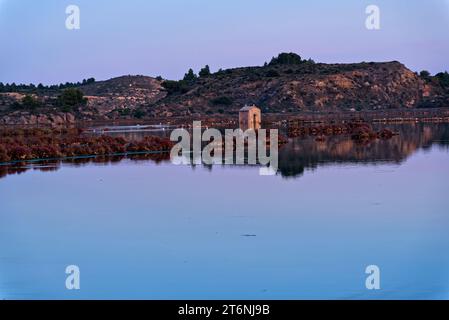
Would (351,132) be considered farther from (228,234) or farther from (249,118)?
(228,234)

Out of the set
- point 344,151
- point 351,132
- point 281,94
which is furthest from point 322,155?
point 281,94

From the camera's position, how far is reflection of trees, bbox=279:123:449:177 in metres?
22.4

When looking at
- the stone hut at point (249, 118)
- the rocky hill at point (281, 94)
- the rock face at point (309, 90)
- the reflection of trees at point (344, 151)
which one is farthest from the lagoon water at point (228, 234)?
the rock face at point (309, 90)

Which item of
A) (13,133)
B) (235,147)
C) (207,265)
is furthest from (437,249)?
(13,133)

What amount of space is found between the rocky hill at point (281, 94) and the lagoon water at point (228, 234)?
46.3 metres

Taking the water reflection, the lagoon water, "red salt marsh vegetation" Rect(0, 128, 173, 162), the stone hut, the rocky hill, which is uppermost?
the rocky hill

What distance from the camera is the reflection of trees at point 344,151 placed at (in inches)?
884

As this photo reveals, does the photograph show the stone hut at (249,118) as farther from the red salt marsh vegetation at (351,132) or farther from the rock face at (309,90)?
the rock face at (309,90)

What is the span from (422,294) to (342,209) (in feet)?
17.2

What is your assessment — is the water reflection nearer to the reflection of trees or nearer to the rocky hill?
the reflection of trees

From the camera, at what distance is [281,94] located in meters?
73.1

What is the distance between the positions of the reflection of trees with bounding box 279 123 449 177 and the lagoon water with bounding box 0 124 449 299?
2097 mm

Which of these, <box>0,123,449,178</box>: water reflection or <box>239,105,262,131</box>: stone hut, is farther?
<box>239,105,262,131</box>: stone hut

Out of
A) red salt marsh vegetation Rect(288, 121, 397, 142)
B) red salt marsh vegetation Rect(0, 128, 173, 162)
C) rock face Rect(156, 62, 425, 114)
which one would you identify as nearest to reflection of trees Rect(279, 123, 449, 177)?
red salt marsh vegetation Rect(288, 121, 397, 142)
